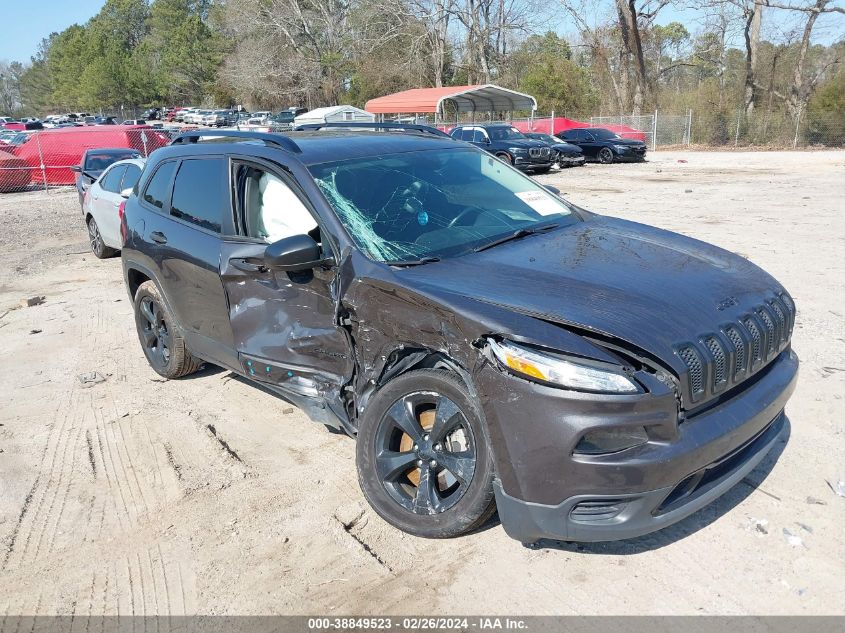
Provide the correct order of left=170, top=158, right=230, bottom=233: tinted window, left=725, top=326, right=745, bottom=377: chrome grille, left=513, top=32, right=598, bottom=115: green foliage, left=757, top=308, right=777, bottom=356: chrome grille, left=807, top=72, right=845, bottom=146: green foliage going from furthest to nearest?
left=513, top=32, right=598, bottom=115: green foliage, left=807, top=72, right=845, bottom=146: green foliage, left=170, top=158, right=230, bottom=233: tinted window, left=757, top=308, right=777, bottom=356: chrome grille, left=725, top=326, right=745, bottom=377: chrome grille

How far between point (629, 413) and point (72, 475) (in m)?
3.28

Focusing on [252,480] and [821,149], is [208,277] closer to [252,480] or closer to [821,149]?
[252,480]

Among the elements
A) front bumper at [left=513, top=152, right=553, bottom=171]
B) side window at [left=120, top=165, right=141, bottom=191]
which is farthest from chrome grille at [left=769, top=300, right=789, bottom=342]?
front bumper at [left=513, top=152, right=553, bottom=171]

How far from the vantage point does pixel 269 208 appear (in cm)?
420

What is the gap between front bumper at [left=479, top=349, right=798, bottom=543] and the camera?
2.61 m

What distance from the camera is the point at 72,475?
4.17 meters

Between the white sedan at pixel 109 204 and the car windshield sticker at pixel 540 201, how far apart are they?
7.17 meters

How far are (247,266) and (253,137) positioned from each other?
91 centimetres

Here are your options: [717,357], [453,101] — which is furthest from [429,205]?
[453,101]

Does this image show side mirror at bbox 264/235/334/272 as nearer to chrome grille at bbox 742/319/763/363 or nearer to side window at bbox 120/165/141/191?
chrome grille at bbox 742/319/763/363

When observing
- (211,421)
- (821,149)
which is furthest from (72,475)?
(821,149)

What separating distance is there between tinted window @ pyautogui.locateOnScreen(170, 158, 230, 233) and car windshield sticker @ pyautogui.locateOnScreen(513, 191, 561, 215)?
1.85 m

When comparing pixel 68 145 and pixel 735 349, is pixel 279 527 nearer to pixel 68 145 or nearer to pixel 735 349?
pixel 735 349

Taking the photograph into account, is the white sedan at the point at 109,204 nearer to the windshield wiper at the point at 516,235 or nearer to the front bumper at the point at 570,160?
the windshield wiper at the point at 516,235
